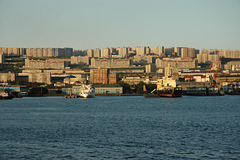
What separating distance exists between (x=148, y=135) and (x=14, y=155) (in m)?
9.56

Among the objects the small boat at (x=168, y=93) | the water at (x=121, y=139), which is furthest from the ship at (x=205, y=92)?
the water at (x=121, y=139)

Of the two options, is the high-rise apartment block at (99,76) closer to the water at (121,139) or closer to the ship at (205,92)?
the ship at (205,92)

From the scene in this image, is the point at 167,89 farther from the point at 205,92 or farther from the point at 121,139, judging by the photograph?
the point at 121,139

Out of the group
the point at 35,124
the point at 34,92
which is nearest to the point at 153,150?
the point at 35,124

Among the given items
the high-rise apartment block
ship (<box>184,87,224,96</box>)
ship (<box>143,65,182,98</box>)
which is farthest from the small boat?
the high-rise apartment block

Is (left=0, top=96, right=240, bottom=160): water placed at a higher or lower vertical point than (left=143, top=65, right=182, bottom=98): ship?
lower

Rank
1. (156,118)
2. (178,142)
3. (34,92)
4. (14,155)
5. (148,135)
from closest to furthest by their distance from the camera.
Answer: (14,155) < (178,142) < (148,135) < (156,118) < (34,92)

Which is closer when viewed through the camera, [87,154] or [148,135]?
[87,154]

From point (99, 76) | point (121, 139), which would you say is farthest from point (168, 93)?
point (99, 76)

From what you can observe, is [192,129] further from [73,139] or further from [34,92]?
[34,92]

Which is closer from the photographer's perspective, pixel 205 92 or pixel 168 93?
pixel 168 93

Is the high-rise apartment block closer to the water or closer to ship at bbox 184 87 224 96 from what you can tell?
ship at bbox 184 87 224 96

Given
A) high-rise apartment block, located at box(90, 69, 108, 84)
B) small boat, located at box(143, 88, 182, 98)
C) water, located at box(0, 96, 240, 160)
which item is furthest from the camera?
high-rise apartment block, located at box(90, 69, 108, 84)

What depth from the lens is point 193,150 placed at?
2808 centimetres
